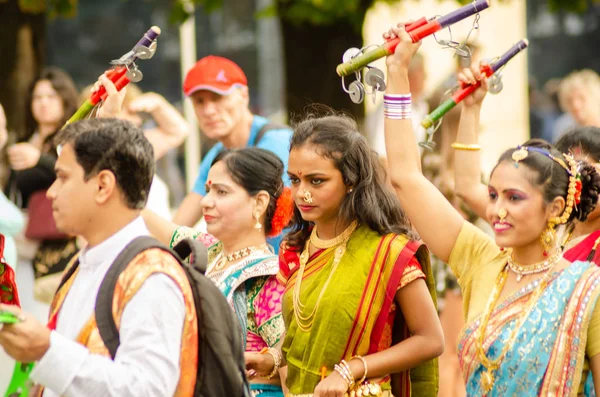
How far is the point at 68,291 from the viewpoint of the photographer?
9.78ft

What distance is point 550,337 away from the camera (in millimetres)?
3350

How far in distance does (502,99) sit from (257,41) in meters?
3.05

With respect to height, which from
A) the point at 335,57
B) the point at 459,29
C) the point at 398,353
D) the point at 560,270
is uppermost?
the point at 459,29

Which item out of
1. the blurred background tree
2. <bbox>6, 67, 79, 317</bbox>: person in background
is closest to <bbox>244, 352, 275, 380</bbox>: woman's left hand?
<bbox>6, 67, 79, 317</bbox>: person in background

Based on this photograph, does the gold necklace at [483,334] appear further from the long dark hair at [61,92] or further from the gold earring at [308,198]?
the long dark hair at [61,92]

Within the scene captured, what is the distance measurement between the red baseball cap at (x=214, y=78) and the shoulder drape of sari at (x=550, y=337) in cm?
291

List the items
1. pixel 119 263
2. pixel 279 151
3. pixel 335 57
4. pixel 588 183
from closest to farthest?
1. pixel 119 263
2. pixel 588 183
3. pixel 279 151
4. pixel 335 57

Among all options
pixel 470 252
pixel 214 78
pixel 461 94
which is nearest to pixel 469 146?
pixel 461 94

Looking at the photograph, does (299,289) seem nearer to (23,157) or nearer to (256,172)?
(256,172)

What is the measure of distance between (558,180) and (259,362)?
131cm

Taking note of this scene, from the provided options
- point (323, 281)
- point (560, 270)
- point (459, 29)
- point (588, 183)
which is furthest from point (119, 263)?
point (459, 29)

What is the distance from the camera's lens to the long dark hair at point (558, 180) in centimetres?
353

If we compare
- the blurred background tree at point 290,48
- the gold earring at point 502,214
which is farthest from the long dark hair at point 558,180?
the blurred background tree at point 290,48

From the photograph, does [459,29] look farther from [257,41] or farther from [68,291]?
[68,291]
